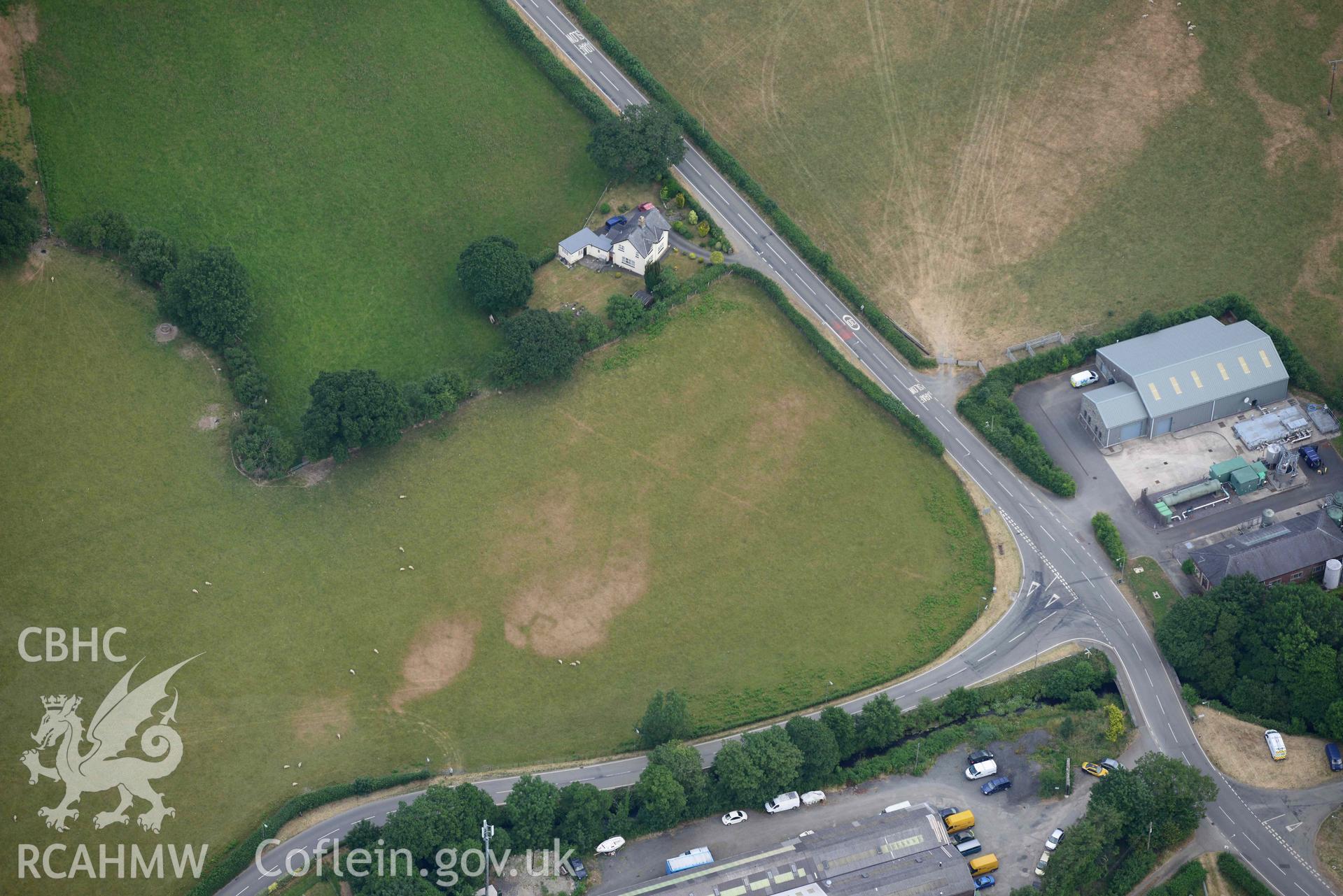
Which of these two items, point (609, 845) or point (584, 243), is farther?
point (584, 243)

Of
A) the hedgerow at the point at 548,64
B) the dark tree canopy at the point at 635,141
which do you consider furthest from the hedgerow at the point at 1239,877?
the hedgerow at the point at 548,64

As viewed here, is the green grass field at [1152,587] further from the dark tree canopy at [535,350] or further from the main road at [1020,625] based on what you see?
the dark tree canopy at [535,350]

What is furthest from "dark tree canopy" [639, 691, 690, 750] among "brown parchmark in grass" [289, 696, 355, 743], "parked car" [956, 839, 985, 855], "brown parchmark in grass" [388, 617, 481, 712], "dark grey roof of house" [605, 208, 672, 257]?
"dark grey roof of house" [605, 208, 672, 257]

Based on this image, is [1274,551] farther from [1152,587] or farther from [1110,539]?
[1110,539]

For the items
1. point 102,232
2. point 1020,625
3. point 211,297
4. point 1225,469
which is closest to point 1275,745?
point 1020,625

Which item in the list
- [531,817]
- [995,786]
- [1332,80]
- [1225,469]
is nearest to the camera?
[531,817]

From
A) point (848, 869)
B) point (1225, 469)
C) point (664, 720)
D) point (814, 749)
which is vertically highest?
point (1225, 469)

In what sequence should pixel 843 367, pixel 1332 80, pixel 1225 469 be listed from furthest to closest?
pixel 1332 80, pixel 843 367, pixel 1225 469
